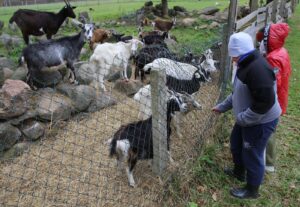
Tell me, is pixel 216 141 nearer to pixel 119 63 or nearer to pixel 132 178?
pixel 132 178

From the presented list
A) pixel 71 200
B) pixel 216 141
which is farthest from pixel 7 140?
pixel 216 141

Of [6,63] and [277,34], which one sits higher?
[277,34]

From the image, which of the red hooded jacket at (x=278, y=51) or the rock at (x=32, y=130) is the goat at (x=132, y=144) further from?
the rock at (x=32, y=130)

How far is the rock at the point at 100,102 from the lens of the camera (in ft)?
20.1

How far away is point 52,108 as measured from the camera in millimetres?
5414

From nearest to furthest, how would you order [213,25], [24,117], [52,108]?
[24,117]
[52,108]
[213,25]

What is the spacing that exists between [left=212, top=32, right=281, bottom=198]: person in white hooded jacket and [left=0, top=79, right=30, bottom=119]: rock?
3067 mm

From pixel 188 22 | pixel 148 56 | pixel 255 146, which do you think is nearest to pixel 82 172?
pixel 255 146

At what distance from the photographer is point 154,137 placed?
3.55 m

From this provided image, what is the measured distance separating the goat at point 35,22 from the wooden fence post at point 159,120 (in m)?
7.28

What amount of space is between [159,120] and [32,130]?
2.56 m

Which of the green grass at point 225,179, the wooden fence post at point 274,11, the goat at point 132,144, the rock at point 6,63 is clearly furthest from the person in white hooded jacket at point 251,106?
the wooden fence post at point 274,11

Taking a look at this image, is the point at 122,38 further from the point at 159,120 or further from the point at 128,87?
the point at 159,120

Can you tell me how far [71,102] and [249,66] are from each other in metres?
3.67
